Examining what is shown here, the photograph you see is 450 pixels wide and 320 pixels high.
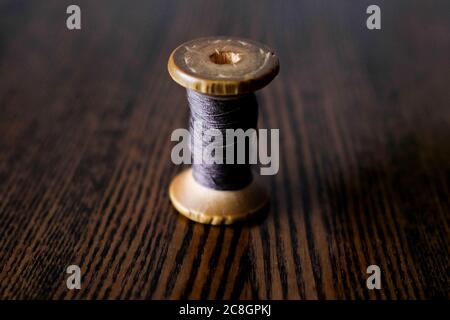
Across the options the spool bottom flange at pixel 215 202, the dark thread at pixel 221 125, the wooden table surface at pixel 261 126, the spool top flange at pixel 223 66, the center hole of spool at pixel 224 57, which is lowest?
the wooden table surface at pixel 261 126

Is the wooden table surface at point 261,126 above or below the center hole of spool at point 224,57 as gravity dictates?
below

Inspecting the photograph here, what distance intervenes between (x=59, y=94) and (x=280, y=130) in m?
0.43

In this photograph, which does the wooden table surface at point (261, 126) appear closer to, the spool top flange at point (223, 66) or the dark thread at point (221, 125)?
the dark thread at point (221, 125)

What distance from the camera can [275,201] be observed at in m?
0.90

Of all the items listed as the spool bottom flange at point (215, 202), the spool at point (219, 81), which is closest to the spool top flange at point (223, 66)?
the spool at point (219, 81)

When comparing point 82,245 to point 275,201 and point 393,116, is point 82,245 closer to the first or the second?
point 275,201

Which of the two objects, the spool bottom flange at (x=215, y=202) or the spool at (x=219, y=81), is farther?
the spool bottom flange at (x=215, y=202)

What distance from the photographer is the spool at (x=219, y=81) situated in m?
0.73

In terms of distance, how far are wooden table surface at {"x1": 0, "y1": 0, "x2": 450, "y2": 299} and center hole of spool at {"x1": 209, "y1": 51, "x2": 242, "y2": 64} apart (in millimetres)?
222

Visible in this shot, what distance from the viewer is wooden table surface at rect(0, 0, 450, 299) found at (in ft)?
2.49

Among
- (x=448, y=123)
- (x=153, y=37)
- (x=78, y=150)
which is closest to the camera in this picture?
(x=78, y=150)

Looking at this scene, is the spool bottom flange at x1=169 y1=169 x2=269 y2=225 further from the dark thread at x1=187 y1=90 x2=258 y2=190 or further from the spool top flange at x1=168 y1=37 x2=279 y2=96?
the spool top flange at x1=168 y1=37 x2=279 y2=96

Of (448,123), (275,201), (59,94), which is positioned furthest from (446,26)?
(59,94)

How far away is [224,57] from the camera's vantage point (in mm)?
808
